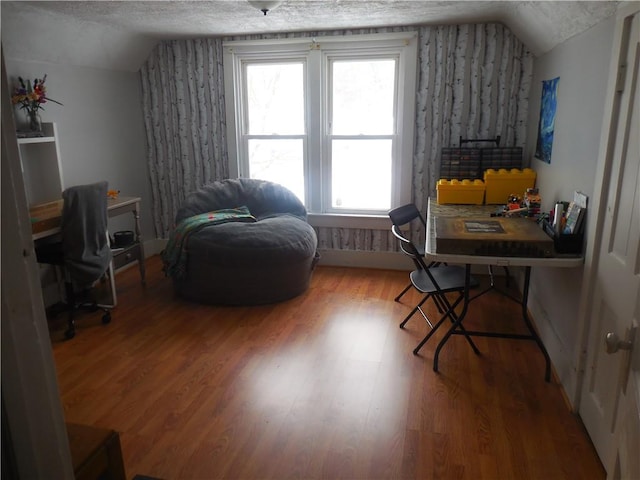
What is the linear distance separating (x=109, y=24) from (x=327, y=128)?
Result: 2040 mm

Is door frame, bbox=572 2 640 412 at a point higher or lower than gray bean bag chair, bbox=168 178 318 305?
Answer: higher

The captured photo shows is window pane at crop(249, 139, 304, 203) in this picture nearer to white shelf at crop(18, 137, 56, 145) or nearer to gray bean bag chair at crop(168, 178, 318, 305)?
gray bean bag chair at crop(168, 178, 318, 305)

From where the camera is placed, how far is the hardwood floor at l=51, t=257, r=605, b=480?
2.05 meters

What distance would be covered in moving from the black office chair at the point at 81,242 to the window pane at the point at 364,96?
2273mm

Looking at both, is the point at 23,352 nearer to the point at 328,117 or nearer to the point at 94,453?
the point at 94,453

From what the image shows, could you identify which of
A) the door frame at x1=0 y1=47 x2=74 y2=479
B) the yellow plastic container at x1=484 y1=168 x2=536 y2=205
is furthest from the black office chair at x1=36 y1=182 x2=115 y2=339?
the yellow plastic container at x1=484 y1=168 x2=536 y2=205

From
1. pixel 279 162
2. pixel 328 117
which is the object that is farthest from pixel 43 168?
pixel 328 117

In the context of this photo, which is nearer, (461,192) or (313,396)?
(313,396)

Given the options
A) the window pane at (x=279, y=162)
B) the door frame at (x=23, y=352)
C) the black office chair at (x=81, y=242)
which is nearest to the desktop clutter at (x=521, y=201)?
the window pane at (x=279, y=162)

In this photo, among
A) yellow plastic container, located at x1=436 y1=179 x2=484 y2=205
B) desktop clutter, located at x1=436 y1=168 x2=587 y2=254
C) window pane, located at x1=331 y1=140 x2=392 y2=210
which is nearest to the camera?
desktop clutter, located at x1=436 y1=168 x2=587 y2=254

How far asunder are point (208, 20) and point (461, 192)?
2437mm

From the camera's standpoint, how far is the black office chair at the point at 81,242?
3.11 m

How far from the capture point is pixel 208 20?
146 inches

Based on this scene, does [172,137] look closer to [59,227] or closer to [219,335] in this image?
[59,227]
